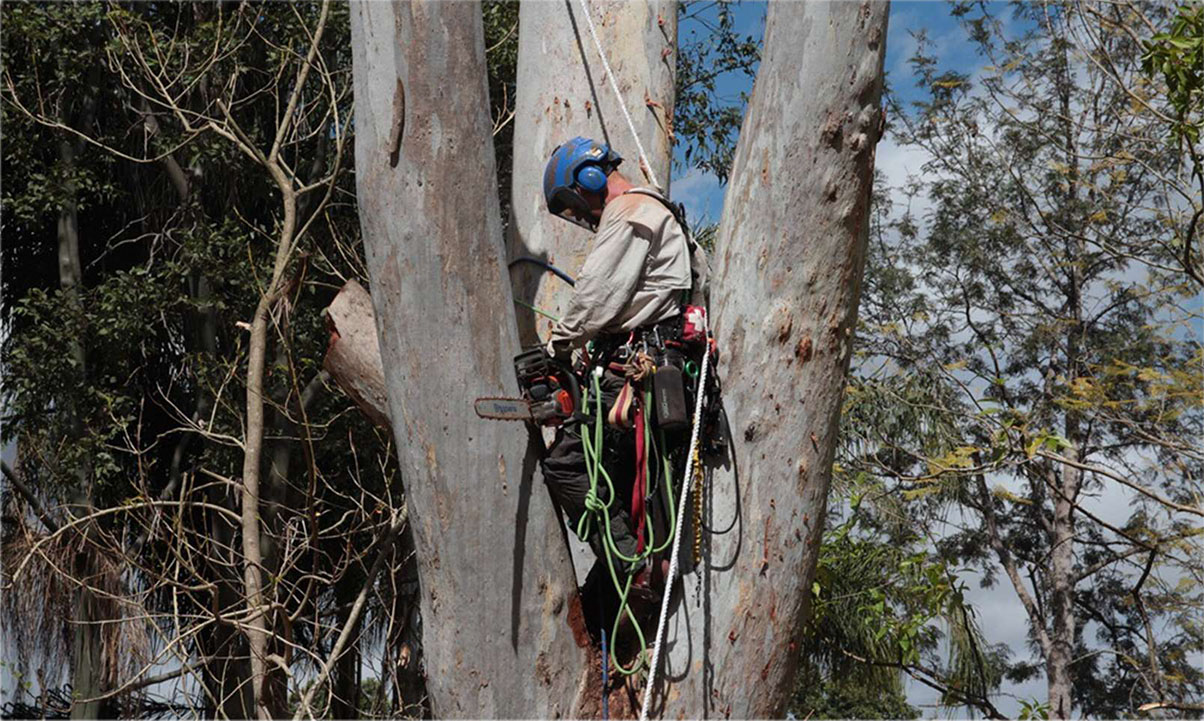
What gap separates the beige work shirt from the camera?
353 cm

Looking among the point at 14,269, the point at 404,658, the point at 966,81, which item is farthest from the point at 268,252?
the point at 966,81

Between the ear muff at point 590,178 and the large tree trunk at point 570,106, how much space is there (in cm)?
29

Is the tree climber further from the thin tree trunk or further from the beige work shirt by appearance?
the thin tree trunk

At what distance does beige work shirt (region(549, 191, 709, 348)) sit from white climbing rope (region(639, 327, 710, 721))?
0.35m

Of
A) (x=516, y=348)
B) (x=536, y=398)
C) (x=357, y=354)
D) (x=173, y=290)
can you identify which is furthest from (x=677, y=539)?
(x=173, y=290)

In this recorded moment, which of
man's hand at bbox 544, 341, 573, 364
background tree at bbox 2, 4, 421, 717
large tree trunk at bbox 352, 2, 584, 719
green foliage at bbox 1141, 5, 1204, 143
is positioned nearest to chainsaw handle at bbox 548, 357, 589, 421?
man's hand at bbox 544, 341, 573, 364

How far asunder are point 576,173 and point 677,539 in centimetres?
117

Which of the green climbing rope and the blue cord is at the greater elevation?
the green climbing rope

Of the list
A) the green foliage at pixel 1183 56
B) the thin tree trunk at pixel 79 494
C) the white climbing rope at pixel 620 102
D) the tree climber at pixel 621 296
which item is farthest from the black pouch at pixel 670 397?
the thin tree trunk at pixel 79 494

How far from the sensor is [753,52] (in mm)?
11477

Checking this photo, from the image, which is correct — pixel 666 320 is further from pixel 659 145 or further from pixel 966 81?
pixel 966 81

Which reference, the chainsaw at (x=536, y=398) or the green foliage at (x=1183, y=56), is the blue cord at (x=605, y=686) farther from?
the green foliage at (x=1183, y=56)

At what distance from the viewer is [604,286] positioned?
354cm

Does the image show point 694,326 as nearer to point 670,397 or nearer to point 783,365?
point 670,397
